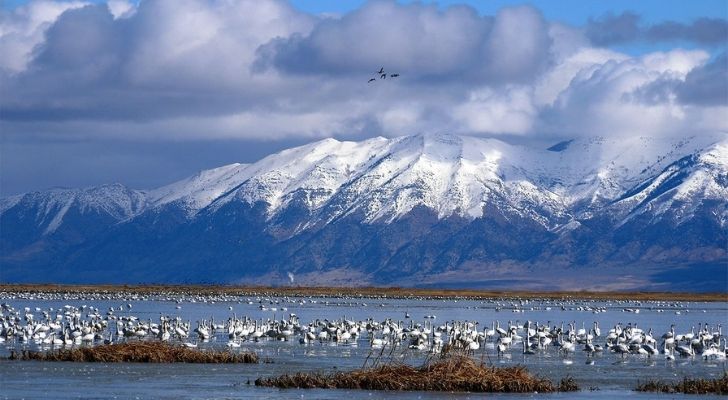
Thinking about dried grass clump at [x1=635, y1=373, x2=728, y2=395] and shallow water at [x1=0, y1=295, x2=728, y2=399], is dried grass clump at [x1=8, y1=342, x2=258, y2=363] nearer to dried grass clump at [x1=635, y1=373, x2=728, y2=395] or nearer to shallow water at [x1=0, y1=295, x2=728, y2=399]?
shallow water at [x1=0, y1=295, x2=728, y2=399]

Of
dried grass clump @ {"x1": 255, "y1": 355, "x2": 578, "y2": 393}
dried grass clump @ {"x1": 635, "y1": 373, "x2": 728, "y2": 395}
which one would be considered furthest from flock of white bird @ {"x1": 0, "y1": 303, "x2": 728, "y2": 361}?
dried grass clump @ {"x1": 255, "y1": 355, "x2": 578, "y2": 393}

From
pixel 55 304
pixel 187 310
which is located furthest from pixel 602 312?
pixel 55 304

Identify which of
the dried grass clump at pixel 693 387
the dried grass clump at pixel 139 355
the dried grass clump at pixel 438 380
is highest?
the dried grass clump at pixel 139 355

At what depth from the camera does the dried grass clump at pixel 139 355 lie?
45406mm

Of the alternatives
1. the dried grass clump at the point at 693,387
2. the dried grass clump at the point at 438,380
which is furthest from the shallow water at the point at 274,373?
the dried grass clump at the point at 693,387

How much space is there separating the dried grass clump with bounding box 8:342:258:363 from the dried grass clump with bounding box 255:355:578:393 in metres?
6.96

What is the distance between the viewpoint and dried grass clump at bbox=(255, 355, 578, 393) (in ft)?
126

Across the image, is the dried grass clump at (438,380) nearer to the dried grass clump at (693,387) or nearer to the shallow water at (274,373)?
the shallow water at (274,373)

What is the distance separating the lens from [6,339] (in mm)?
57531

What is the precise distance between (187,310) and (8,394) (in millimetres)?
62380

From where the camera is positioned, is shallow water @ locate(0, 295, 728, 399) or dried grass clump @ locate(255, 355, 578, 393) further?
dried grass clump @ locate(255, 355, 578, 393)

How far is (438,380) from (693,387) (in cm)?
717

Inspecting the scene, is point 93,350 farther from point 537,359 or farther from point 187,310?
point 187,310

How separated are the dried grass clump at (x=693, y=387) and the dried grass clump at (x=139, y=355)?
521 inches
